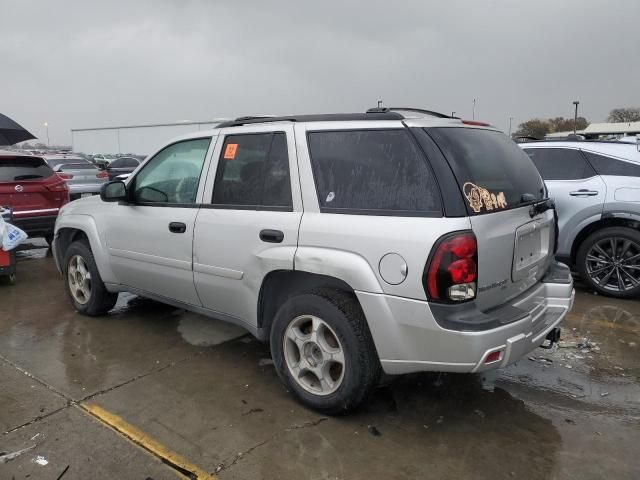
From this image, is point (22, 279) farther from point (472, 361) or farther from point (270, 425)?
point (472, 361)

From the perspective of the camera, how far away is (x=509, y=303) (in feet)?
9.45

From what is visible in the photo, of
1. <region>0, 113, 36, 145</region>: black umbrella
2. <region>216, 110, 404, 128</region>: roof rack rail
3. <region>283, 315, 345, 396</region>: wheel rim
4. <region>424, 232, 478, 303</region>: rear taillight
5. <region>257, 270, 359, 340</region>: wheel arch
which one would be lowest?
<region>283, 315, 345, 396</region>: wheel rim

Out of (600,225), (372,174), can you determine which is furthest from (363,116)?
(600,225)

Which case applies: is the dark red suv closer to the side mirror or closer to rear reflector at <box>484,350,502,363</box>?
the side mirror

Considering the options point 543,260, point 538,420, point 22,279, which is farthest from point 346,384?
Answer: point 22,279

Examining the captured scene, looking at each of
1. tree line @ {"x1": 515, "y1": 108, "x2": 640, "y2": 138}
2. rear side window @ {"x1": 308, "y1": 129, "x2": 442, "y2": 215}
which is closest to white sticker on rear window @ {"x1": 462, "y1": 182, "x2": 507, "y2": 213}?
rear side window @ {"x1": 308, "y1": 129, "x2": 442, "y2": 215}

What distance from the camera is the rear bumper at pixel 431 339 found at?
2.52 m

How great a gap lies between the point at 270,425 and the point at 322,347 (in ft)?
1.86

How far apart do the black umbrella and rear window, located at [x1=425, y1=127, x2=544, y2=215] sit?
8635 mm

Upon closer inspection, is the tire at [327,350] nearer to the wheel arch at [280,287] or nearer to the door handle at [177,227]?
the wheel arch at [280,287]

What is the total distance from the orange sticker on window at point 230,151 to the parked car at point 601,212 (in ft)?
13.3

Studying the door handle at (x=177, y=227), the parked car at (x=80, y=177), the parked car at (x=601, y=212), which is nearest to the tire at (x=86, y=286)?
the door handle at (x=177, y=227)

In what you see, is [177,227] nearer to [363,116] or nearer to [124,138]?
[363,116]

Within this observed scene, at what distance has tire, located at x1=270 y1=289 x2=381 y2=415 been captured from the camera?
2.83 m
